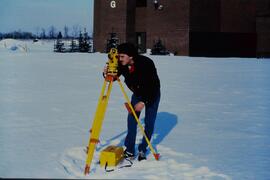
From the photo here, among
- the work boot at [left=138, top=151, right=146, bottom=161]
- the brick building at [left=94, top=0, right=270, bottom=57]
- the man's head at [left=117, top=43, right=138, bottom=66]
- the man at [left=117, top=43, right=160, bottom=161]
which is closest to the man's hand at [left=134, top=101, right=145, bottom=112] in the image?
the man at [left=117, top=43, right=160, bottom=161]

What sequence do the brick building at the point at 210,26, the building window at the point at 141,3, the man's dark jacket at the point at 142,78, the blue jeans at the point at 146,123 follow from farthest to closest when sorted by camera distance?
the building window at the point at 141,3 < the brick building at the point at 210,26 < the blue jeans at the point at 146,123 < the man's dark jacket at the point at 142,78

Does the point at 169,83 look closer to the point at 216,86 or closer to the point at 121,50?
the point at 216,86

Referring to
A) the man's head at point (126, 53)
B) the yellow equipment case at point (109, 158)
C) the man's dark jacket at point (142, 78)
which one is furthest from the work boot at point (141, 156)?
the man's head at point (126, 53)

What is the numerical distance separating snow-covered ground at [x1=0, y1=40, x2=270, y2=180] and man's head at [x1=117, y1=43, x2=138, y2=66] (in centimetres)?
138

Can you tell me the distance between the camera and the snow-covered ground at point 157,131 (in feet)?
17.1

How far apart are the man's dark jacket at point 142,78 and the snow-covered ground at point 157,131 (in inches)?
36.7

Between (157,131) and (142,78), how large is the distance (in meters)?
2.41

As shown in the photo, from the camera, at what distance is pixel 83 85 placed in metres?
14.5

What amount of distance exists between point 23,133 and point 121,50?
8.90 ft

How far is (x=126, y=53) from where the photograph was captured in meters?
5.22

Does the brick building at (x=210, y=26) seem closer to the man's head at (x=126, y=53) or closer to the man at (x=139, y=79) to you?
the man at (x=139, y=79)

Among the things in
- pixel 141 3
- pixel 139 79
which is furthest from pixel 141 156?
pixel 141 3

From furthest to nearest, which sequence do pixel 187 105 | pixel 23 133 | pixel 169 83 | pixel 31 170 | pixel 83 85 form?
1. pixel 169 83
2. pixel 83 85
3. pixel 187 105
4. pixel 23 133
5. pixel 31 170

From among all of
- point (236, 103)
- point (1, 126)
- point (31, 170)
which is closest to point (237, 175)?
point (31, 170)
